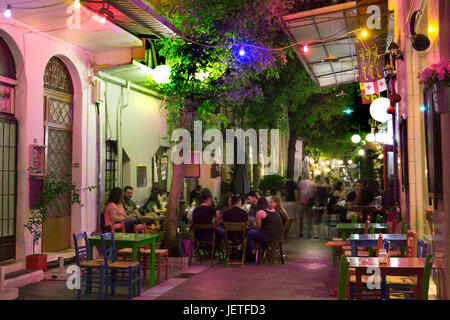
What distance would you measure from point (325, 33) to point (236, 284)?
787 cm

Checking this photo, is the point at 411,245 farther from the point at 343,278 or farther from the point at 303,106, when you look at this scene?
the point at 303,106

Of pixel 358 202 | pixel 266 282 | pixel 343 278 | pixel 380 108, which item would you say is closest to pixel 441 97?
pixel 343 278

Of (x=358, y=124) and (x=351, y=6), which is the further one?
(x=358, y=124)

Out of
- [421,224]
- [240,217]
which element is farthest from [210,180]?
[421,224]

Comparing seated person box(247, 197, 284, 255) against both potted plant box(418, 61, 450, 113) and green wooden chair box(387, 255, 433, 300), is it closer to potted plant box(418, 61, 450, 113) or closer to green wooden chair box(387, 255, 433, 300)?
green wooden chair box(387, 255, 433, 300)

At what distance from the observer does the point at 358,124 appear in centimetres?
2822

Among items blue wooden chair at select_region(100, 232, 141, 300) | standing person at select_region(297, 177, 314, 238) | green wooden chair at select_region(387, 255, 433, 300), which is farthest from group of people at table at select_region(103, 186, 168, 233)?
green wooden chair at select_region(387, 255, 433, 300)

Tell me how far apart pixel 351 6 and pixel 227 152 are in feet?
34.9

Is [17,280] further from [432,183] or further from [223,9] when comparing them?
[223,9]

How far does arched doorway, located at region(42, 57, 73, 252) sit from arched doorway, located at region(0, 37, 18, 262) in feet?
3.42

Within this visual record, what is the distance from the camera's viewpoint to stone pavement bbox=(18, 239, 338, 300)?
8.04 meters

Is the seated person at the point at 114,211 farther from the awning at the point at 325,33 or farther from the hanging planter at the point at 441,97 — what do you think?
the hanging planter at the point at 441,97

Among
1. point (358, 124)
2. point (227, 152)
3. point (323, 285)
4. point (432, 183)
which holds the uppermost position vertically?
point (358, 124)

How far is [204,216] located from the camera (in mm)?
11039
